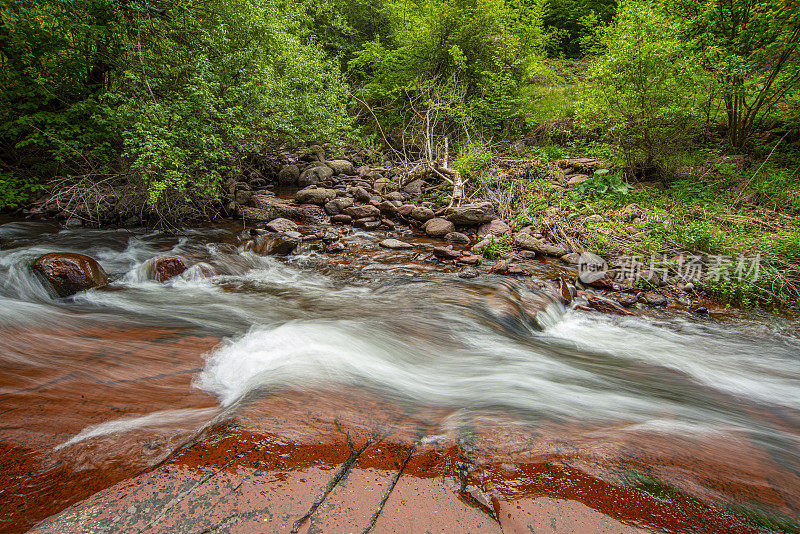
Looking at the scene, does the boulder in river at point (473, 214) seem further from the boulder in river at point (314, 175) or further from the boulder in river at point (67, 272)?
the boulder in river at point (67, 272)

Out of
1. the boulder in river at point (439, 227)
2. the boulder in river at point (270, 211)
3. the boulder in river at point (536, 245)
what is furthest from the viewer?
the boulder in river at point (270, 211)

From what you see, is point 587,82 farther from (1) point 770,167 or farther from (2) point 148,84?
(2) point 148,84

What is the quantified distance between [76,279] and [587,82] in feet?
38.6

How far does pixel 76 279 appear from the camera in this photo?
4445mm

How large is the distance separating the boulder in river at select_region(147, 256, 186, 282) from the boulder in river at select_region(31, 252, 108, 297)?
64cm

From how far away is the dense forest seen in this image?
6.09 meters

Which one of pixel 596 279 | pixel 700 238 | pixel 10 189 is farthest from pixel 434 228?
pixel 10 189

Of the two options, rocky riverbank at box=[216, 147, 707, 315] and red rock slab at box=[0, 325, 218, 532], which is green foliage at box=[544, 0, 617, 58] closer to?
rocky riverbank at box=[216, 147, 707, 315]

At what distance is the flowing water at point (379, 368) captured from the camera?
70.9 inches

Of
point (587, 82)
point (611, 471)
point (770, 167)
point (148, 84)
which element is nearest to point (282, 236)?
point (148, 84)

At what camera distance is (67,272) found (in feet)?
14.5

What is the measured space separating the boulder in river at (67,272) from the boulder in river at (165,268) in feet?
2.11

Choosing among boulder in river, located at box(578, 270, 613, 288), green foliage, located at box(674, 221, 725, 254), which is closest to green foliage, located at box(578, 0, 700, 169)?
green foliage, located at box(674, 221, 725, 254)

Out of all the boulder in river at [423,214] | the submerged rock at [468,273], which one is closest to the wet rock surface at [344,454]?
the submerged rock at [468,273]
